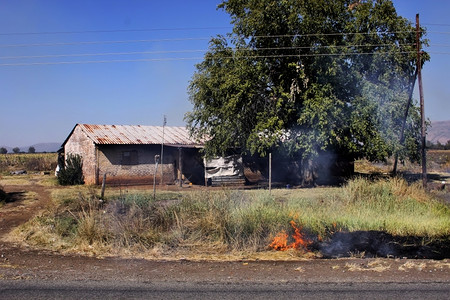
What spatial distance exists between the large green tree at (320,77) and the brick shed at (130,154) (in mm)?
6895

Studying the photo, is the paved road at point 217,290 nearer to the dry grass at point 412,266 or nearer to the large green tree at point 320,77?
the dry grass at point 412,266

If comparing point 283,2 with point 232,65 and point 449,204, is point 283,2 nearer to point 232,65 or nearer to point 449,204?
point 232,65

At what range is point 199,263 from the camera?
8.63 metres

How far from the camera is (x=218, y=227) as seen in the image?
10.1 metres

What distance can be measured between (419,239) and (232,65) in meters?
16.7

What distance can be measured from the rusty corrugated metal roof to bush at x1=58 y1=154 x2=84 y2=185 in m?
2.10

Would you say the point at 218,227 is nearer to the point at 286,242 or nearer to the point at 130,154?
the point at 286,242

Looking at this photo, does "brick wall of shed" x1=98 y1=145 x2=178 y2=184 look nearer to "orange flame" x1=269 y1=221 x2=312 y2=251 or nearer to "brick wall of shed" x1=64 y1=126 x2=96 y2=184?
"brick wall of shed" x1=64 y1=126 x2=96 y2=184

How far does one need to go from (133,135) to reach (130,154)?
184cm

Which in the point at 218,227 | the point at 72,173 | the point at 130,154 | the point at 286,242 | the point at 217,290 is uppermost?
the point at 130,154

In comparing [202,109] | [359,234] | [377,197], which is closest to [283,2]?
[202,109]

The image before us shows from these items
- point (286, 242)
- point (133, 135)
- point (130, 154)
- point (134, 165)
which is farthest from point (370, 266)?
point (133, 135)

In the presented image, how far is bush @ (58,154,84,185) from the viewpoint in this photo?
28156 mm

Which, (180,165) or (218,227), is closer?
(218,227)
